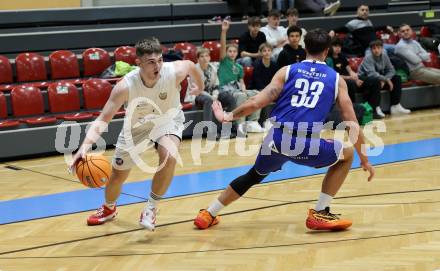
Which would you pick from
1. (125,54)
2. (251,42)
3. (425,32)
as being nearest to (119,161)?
(125,54)

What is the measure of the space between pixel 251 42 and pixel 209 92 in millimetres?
1801

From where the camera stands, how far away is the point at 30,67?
1120 cm

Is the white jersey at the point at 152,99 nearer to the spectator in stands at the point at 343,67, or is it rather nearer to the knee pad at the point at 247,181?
the knee pad at the point at 247,181

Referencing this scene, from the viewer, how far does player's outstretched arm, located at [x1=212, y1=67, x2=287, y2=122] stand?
5.95 m

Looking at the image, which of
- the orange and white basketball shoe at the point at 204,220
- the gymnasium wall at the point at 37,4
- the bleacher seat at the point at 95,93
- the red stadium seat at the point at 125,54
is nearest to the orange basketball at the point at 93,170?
the orange and white basketball shoe at the point at 204,220

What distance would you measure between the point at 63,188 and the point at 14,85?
3.12 metres

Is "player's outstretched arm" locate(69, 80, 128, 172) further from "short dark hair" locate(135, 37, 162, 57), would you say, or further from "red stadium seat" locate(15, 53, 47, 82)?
"red stadium seat" locate(15, 53, 47, 82)

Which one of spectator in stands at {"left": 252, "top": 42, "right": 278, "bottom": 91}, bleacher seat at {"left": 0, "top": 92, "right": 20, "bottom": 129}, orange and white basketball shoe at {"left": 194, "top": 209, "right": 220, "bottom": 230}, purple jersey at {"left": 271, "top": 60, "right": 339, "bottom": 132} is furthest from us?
spectator in stands at {"left": 252, "top": 42, "right": 278, "bottom": 91}

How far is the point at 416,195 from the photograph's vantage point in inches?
290

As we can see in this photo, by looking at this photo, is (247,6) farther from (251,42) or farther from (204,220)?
(204,220)

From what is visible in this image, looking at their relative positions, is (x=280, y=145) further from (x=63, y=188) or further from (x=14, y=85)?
(x=14, y=85)

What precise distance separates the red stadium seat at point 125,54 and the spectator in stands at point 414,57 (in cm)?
521

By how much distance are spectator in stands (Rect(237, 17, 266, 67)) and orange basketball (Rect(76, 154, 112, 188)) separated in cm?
679

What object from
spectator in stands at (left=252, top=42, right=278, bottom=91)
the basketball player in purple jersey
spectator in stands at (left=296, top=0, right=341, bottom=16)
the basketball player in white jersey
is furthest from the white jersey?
spectator in stands at (left=296, top=0, right=341, bottom=16)
